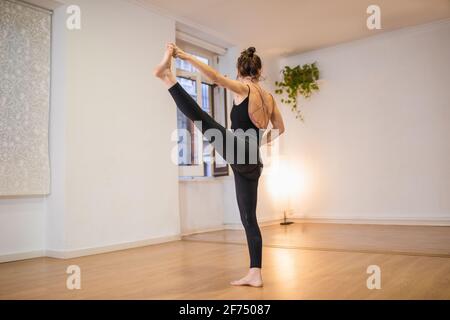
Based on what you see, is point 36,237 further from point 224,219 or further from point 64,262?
point 224,219

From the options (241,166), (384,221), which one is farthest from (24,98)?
(384,221)

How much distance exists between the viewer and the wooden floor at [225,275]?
1974 millimetres

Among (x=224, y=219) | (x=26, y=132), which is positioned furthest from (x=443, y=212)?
(x=26, y=132)

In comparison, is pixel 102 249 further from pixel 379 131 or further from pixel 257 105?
pixel 379 131

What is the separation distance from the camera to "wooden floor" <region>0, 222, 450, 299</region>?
197 centimetres

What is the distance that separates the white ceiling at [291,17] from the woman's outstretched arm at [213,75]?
7.76 feet

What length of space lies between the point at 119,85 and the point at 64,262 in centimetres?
168

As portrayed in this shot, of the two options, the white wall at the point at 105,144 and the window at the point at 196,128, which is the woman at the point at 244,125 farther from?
the window at the point at 196,128

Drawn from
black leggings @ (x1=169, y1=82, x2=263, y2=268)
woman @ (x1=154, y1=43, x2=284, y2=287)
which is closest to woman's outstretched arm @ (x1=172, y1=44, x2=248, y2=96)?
woman @ (x1=154, y1=43, x2=284, y2=287)

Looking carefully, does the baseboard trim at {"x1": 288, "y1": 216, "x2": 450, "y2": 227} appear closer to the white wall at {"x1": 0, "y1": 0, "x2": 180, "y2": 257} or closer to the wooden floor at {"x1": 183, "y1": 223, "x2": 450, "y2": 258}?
the wooden floor at {"x1": 183, "y1": 223, "x2": 450, "y2": 258}

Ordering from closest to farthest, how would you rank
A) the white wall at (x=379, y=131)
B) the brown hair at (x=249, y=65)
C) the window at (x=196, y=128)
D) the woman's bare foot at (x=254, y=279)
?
the woman's bare foot at (x=254, y=279), the brown hair at (x=249, y=65), the window at (x=196, y=128), the white wall at (x=379, y=131)

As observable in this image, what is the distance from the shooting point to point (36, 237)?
3.30 meters

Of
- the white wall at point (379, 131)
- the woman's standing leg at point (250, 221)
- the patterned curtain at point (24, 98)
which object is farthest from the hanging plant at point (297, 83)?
the woman's standing leg at point (250, 221)

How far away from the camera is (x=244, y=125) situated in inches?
84.5
